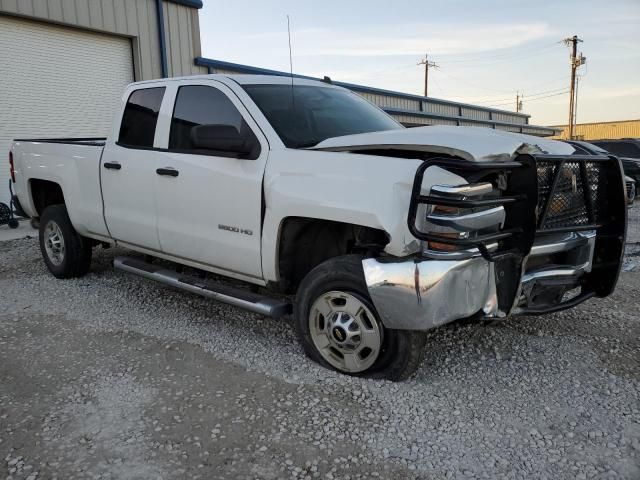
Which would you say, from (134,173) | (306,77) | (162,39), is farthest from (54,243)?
(306,77)

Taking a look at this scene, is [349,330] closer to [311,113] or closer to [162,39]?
[311,113]

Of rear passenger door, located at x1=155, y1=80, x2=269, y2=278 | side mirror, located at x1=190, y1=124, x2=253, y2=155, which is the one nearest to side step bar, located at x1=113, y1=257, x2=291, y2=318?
rear passenger door, located at x1=155, y1=80, x2=269, y2=278

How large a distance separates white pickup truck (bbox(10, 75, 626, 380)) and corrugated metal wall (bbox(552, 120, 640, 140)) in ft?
185

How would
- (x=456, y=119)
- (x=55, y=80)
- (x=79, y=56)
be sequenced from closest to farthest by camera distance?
1. (x=55, y=80)
2. (x=79, y=56)
3. (x=456, y=119)

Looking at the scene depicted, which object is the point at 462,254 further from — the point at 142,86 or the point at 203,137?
the point at 142,86

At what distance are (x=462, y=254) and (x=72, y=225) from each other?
14.1 ft

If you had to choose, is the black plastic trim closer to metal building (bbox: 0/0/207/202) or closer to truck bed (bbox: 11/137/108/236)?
truck bed (bbox: 11/137/108/236)

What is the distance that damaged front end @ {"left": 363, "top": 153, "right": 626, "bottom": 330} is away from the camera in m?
2.96

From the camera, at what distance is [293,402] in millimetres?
3229

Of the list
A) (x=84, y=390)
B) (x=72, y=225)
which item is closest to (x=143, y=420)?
(x=84, y=390)

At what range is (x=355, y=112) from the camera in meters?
4.60

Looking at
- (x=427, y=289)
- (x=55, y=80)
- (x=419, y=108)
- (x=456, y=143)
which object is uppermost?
(x=55, y=80)

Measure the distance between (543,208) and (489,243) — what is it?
0.39 meters

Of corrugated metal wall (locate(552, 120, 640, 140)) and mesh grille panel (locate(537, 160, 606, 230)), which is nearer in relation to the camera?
mesh grille panel (locate(537, 160, 606, 230))
